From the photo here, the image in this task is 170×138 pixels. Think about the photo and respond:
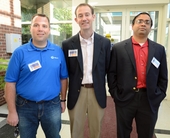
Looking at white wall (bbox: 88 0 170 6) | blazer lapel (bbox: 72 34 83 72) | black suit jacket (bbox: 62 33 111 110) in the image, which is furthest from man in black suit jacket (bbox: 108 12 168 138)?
white wall (bbox: 88 0 170 6)

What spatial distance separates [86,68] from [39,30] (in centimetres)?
62

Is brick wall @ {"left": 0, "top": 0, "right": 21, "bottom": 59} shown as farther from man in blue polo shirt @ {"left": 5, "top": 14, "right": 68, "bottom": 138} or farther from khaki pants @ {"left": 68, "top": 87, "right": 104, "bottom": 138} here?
khaki pants @ {"left": 68, "top": 87, "right": 104, "bottom": 138}

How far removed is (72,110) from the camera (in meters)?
1.80

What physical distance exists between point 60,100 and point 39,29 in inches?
29.6

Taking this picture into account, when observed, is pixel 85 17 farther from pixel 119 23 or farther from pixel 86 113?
pixel 119 23

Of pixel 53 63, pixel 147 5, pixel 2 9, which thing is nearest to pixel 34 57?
pixel 53 63

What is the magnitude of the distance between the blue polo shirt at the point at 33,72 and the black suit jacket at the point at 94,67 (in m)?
0.28

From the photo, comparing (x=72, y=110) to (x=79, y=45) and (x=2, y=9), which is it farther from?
(x=2, y=9)

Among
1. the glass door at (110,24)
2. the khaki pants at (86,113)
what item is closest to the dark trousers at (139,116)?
the khaki pants at (86,113)

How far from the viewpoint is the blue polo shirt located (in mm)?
1344

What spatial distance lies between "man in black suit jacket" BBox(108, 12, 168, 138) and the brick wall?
9.79ft

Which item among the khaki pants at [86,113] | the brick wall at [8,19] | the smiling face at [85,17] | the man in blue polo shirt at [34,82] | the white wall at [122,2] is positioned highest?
the white wall at [122,2]

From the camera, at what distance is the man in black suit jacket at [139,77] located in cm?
158

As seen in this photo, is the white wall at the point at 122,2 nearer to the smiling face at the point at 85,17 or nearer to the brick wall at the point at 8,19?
the brick wall at the point at 8,19
